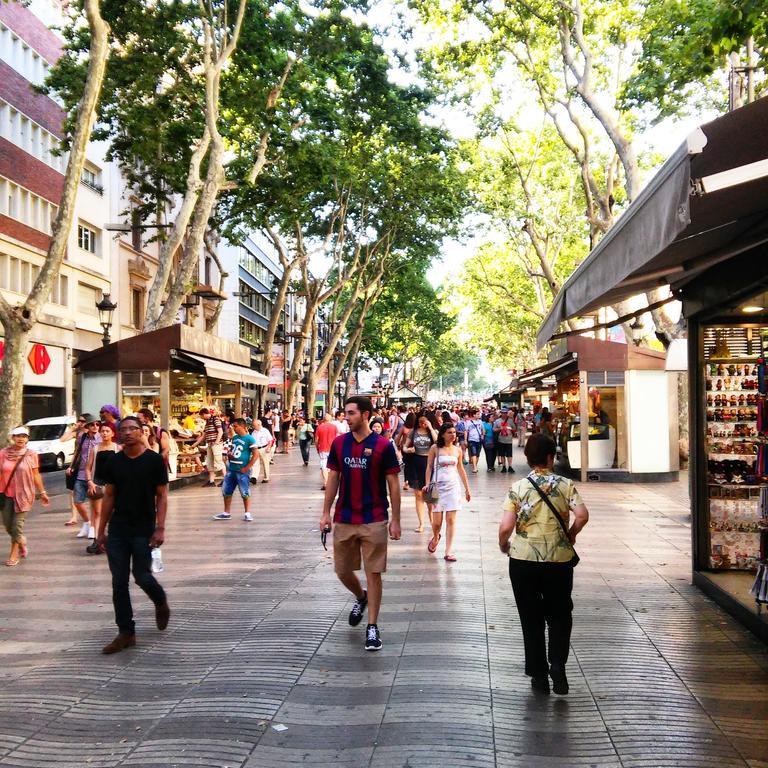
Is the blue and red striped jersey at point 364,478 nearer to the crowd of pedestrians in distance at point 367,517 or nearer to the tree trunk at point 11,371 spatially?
the crowd of pedestrians in distance at point 367,517

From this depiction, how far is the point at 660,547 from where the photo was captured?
10.8 m

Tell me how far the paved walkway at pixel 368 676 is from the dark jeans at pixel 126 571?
0.27m

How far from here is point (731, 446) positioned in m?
8.16

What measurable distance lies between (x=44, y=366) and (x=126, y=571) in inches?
1041

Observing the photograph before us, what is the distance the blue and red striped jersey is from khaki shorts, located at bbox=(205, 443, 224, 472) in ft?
47.9

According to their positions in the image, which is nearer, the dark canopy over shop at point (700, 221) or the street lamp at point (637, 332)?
the dark canopy over shop at point (700, 221)

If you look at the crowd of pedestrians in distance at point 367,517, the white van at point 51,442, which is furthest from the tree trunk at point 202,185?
the crowd of pedestrians in distance at point 367,517

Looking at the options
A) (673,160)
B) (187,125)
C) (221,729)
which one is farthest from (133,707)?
(187,125)

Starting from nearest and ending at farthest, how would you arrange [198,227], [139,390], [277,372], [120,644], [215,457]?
[120,644] < [139,390] < [198,227] < [215,457] < [277,372]

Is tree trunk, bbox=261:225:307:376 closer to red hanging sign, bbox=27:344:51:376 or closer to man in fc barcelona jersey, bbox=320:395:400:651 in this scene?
red hanging sign, bbox=27:344:51:376

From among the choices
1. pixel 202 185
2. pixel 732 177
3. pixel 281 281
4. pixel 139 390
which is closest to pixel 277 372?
pixel 281 281

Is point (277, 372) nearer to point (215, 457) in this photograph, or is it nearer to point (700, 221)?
point (215, 457)

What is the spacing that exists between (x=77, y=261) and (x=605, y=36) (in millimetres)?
21577

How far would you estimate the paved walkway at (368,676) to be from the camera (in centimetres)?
443
